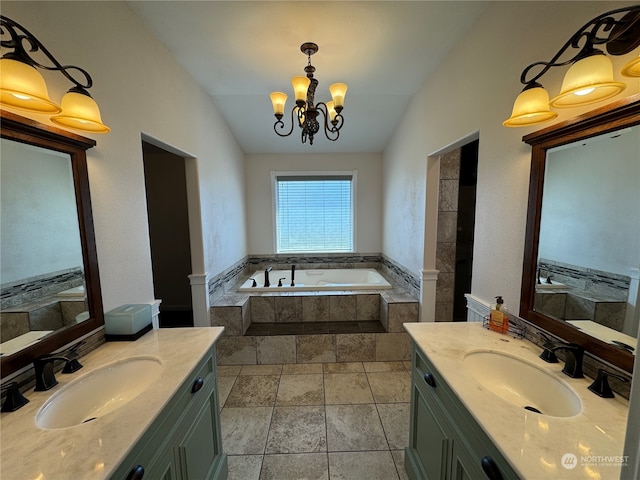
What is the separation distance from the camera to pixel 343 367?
2.70 m

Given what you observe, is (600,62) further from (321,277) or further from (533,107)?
(321,277)

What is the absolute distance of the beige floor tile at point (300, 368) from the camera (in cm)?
263

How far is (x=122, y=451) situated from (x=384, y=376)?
89.9 inches

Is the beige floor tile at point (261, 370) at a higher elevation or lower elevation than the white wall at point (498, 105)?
lower

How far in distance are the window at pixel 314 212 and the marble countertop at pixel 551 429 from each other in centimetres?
324

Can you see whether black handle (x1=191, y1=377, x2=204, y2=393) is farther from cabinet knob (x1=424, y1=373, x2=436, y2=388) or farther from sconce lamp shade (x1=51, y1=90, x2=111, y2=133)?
sconce lamp shade (x1=51, y1=90, x2=111, y2=133)

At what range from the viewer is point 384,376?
8.37 ft

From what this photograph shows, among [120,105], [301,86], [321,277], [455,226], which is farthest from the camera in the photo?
[321,277]

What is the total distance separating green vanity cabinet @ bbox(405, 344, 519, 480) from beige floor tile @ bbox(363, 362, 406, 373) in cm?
106

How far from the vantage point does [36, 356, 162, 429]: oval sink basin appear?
3.18 feet

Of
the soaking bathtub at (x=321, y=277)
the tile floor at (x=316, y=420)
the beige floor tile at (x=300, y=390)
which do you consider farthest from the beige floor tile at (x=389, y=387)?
the soaking bathtub at (x=321, y=277)

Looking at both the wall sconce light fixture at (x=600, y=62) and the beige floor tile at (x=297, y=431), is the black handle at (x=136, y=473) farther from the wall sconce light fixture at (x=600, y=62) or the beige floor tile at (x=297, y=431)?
the wall sconce light fixture at (x=600, y=62)

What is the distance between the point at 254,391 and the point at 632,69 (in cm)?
289

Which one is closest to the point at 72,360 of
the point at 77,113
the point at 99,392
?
the point at 99,392
